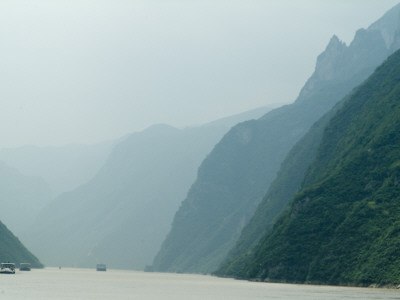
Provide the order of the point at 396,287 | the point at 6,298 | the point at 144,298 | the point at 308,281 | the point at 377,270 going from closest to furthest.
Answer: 1. the point at 6,298
2. the point at 144,298
3. the point at 396,287
4. the point at 377,270
5. the point at 308,281

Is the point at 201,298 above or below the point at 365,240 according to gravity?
above

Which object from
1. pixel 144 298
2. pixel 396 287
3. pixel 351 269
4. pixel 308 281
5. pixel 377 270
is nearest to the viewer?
pixel 144 298

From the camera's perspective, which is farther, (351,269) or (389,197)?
(389,197)

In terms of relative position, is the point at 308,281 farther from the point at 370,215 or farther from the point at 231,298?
the point at 231,298

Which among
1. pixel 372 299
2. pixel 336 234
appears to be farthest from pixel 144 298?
pixel 336 234

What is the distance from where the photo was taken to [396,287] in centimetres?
15662

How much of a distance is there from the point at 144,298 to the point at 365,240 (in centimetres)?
8576

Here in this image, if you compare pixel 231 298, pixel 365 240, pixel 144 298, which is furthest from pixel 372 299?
pixel 365 240

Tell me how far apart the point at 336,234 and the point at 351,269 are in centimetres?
1832

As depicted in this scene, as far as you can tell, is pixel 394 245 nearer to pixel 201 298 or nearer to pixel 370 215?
pixel 370 215

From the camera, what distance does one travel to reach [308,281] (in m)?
194

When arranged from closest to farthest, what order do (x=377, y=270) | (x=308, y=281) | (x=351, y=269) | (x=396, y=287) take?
(x=396, y=287)
(x=377, y=270)
(x=351, y=269)
(x=308, y=281)

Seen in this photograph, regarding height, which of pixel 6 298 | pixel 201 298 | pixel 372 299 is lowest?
pixel 372 299

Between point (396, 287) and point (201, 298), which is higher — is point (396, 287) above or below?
below
